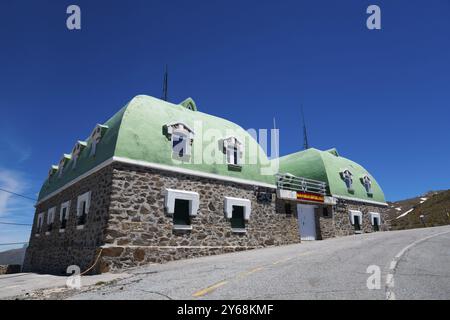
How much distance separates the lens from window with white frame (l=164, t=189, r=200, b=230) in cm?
1427

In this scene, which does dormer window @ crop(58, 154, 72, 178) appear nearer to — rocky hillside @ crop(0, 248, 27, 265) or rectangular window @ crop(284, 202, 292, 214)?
rectangular window @ crop(284, 202, 292, 214)

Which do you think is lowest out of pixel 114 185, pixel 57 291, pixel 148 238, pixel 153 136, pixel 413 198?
pixel 57 291

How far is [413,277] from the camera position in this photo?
6.70 meters

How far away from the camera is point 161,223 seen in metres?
13.9

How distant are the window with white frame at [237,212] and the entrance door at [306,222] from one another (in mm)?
4958

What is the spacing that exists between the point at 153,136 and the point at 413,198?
236 feet

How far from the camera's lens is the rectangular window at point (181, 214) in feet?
47.9

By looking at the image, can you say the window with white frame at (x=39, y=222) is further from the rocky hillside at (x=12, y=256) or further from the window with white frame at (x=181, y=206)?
the rocky hillside at (x=12, y=256)

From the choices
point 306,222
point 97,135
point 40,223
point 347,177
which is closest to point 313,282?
point 97,135

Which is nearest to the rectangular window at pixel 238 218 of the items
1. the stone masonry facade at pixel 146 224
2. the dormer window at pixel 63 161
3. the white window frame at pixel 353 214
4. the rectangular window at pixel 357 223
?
the stone masonry facade at pixel 146 224

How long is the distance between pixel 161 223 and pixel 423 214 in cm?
4781

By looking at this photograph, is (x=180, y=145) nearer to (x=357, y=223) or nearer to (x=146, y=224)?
(x=146, y=224)
